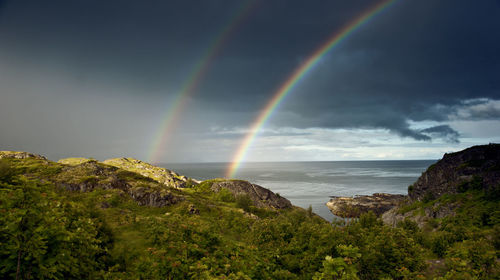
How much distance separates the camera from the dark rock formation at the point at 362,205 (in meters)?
93.2

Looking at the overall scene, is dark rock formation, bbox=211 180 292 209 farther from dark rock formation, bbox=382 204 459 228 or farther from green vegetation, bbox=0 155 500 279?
green vegetation, bbox=0 155 500 279

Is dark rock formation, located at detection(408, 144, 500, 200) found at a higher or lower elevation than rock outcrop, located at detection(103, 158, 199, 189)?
higher

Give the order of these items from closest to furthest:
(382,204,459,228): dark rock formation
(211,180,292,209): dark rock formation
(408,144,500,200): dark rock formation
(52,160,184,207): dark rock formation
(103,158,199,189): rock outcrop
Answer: (52,160,184,207): dark rock formation < (382,204,459,228): dark rock formation < (408,144,500,200): dark rock formation < (211,180,292,209): dark rock formation < (103,158,199,189): rock outcrop

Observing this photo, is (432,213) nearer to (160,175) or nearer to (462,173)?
(462,173)

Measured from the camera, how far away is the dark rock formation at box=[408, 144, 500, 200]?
46.8 meters

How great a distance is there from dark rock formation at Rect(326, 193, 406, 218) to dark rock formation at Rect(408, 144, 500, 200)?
30.2 m

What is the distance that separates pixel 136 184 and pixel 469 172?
70572 mm

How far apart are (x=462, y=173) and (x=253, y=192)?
185ft

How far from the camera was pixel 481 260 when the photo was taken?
11922mm

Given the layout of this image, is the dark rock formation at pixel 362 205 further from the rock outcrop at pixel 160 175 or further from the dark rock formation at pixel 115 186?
the dark rock formation at pixel 115 186

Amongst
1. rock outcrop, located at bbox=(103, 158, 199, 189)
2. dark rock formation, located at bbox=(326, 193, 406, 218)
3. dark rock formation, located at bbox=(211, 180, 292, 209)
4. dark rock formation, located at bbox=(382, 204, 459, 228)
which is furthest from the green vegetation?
dark rock formation, located at bbox=(326, 193, 406, 218)

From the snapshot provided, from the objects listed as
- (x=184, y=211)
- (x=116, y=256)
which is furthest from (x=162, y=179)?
(x=116, y=256)

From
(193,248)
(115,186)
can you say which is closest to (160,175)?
(115,186)

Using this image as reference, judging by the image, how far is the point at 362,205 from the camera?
3880 inches
